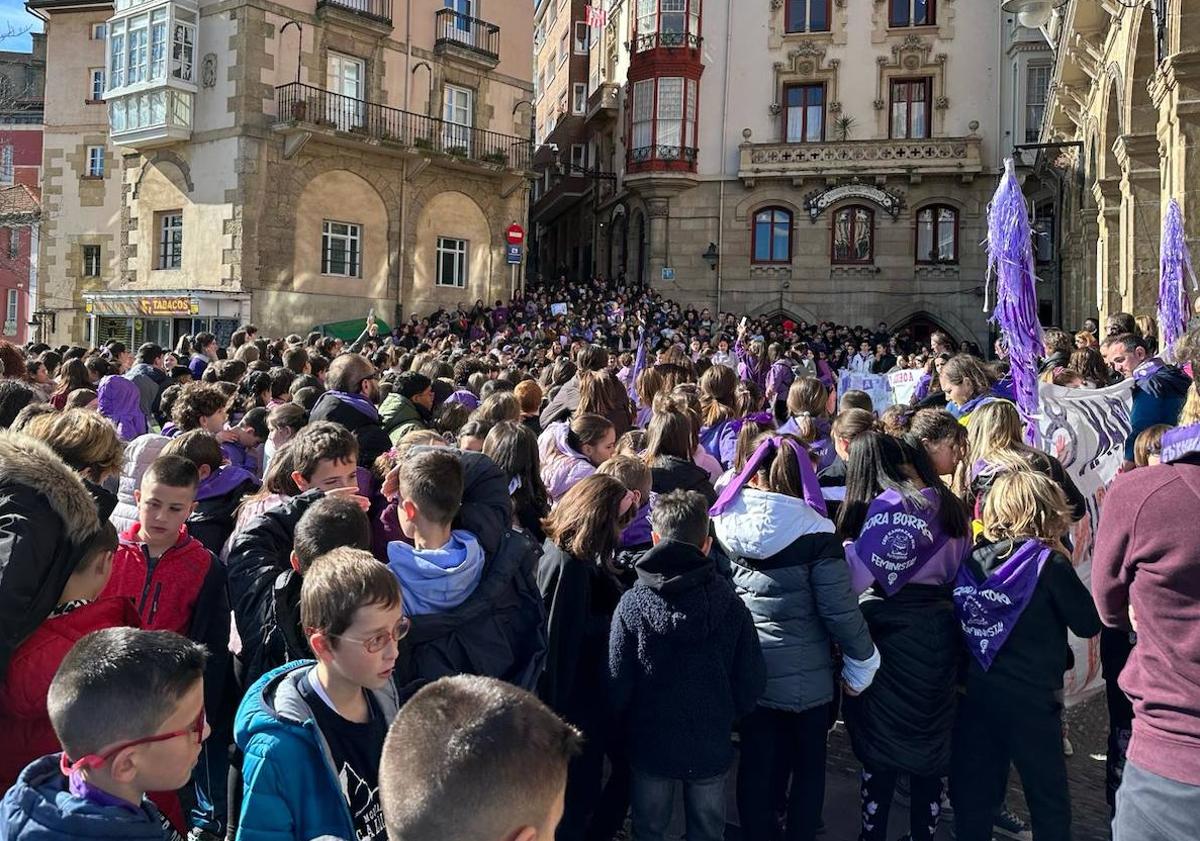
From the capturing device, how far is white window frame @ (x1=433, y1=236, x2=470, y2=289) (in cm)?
2827

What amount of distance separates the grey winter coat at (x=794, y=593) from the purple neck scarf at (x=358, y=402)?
2611 mm

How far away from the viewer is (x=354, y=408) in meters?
5.89

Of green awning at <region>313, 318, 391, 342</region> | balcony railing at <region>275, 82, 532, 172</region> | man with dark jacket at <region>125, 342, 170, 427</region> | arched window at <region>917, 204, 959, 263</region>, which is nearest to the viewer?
man with dark jacket at <region>125, 342, 170, 427</region>

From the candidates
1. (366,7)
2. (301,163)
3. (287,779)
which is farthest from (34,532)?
(366,7)

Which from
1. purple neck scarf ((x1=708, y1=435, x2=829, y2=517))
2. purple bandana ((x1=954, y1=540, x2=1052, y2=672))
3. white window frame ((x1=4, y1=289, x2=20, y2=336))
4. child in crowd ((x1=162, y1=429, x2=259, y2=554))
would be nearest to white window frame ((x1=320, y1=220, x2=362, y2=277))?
white window frame ((x1=4, y1=289, x2=20, y2=336))

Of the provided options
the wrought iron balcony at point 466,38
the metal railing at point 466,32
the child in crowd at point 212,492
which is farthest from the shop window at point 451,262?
the child in crowd at point 212,492

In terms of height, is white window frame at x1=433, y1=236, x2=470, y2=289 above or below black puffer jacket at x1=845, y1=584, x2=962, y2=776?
above

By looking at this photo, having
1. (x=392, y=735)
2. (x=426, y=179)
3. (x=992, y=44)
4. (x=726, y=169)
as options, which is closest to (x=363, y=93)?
→ (x=426, y=179)

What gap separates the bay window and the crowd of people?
26.6 m

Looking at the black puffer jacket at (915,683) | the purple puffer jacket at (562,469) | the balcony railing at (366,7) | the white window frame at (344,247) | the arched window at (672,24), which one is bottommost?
the black puffer jacket at (915,683)

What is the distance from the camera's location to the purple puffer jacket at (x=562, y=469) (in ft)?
17.0

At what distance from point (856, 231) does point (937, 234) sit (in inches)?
98.2

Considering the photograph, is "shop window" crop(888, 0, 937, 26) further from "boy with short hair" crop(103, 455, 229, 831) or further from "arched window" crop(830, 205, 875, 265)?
"boy with short hair" crop(103, 455, 229, 831)

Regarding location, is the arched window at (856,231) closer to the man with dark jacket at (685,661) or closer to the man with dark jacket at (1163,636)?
the man with dark jacket at (685,661)
